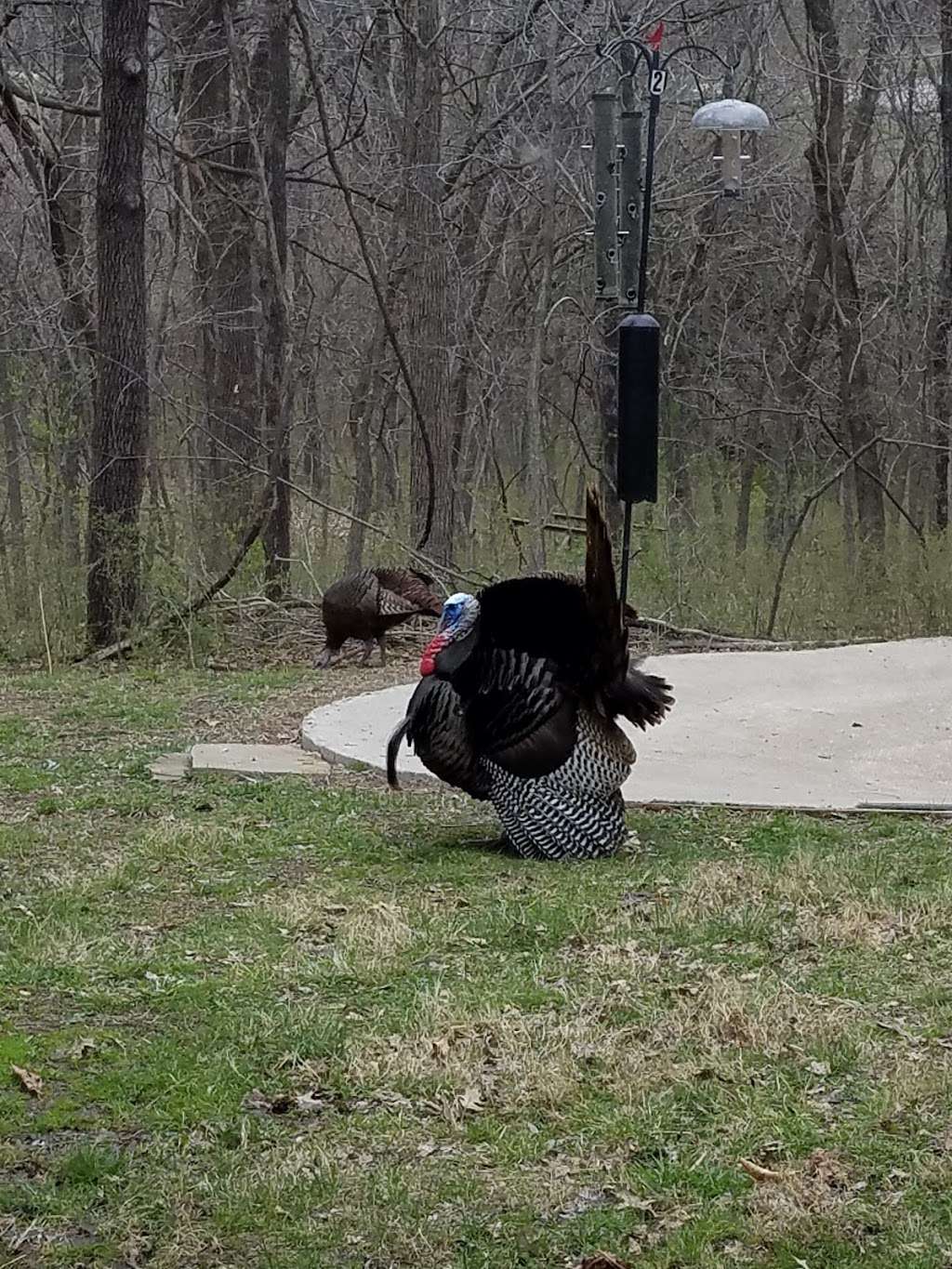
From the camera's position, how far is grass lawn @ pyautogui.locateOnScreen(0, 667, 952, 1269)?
11.7 ft

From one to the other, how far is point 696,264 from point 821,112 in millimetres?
2001

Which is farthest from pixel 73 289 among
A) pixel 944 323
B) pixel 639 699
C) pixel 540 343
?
pixel 639 699

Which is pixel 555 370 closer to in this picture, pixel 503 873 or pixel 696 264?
pixel 696 264

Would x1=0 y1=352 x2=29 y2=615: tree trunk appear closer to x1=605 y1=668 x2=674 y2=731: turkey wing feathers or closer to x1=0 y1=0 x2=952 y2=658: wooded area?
x1=0 y1=0 x2=952 y2=658: wooded area

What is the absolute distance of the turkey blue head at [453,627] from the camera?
6.91 m

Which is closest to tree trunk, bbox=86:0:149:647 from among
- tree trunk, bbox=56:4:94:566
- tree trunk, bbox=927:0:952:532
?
tree trunk, bbox=56:4:94:566

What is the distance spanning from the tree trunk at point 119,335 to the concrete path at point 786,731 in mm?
3996

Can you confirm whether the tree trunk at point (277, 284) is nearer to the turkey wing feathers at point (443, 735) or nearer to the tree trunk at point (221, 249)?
the tree trunk at point (221, 249)

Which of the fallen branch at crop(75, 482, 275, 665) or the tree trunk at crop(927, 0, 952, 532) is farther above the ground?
the tree trunk at crop(927, 0, 952, 532)

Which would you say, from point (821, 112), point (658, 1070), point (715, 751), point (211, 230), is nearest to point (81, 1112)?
point (658, 1070)

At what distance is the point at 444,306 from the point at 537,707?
985 cm

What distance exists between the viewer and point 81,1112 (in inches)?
165

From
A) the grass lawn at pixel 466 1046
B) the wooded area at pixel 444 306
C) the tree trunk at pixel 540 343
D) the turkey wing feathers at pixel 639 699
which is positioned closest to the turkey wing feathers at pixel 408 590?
the wooded area at pixel 444 306

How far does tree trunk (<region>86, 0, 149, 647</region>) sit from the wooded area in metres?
0.03
